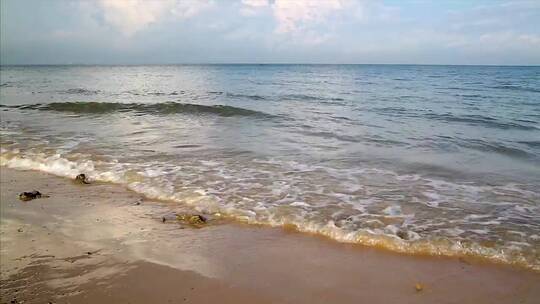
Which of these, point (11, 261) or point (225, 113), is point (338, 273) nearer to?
point (11, 261)

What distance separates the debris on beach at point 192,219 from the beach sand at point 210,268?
0.38ft

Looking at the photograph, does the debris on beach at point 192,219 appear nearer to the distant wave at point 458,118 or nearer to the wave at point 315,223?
the wave at point 315,223

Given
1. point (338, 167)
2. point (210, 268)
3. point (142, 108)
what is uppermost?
point (142, 108)

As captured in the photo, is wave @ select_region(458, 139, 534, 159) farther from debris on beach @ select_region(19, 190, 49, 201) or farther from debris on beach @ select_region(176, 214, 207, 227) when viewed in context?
debris on beach @ select_region(19, 190, 49, 201)

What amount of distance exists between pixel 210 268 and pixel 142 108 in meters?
17.1

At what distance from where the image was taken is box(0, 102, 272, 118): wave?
1838 cm

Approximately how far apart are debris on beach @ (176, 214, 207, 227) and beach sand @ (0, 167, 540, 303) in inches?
4.6

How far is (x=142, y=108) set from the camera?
19.6 metres

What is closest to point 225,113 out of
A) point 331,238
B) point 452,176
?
point 452,176

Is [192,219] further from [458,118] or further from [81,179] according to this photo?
[458,118]

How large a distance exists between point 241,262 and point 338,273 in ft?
3.37

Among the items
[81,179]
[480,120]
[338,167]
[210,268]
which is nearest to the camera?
[210,268]

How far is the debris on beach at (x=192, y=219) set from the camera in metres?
5.15

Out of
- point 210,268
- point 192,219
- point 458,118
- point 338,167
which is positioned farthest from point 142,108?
point 210,268
